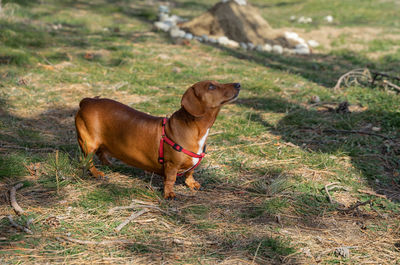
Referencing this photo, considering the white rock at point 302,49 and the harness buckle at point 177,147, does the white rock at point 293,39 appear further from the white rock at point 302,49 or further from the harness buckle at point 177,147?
the harness buckle at point 177,147

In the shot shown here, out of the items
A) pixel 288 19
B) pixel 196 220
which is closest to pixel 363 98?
pixel 196 220

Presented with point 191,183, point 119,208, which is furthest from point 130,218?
point 191,183

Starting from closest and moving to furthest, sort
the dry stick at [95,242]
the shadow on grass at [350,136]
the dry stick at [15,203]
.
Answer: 1. the dry stick at [95,242]
2. the dry stick at [15,203]
3. the shadow on grass at [350,136]

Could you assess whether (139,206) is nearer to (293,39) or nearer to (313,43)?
(293,39)

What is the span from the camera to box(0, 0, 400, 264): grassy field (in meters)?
2.62

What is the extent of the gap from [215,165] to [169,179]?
2.97 feet

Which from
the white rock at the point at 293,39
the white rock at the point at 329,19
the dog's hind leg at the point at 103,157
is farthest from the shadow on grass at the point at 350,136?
the white rock at the point at 329,19

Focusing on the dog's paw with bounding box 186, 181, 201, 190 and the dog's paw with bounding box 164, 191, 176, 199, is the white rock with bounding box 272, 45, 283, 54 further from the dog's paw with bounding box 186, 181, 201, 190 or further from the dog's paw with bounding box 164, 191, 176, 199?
the dog's paw with bounding box 164, 191, 176, 199

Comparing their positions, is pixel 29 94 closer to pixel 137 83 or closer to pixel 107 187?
pixel 137 83

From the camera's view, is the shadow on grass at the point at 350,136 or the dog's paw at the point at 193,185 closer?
the dog's paw at the point at 193,185

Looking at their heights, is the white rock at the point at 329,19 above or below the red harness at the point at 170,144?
above

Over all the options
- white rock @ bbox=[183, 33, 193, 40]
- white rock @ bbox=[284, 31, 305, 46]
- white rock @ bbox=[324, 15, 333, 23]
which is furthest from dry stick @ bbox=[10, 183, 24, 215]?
white rock @ bbox=[324, 15, 333, 23]

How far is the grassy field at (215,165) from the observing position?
103 inches

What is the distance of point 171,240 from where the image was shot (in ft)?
8.68
